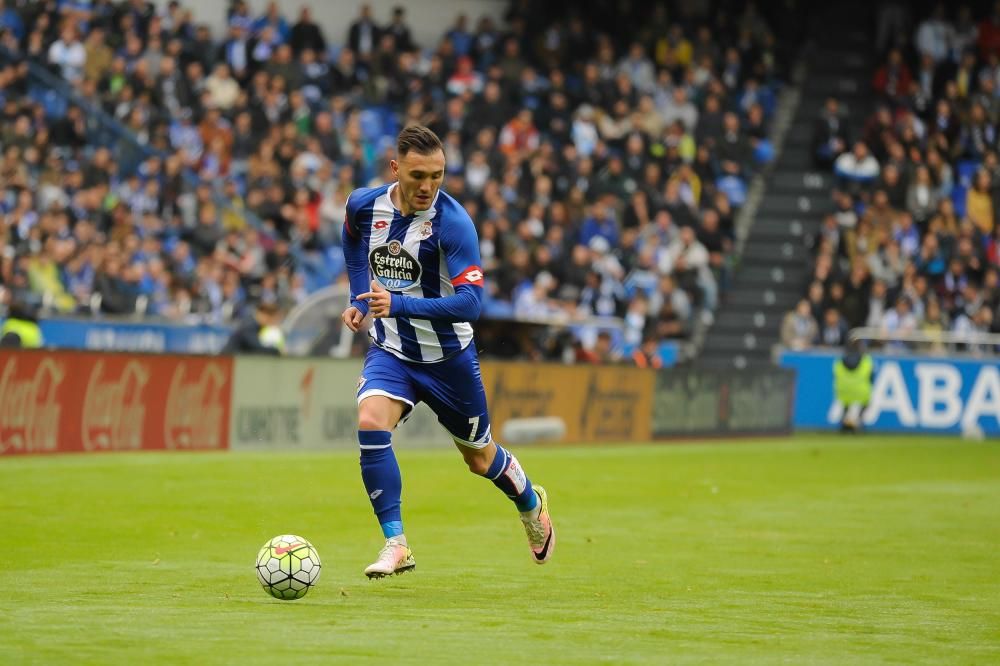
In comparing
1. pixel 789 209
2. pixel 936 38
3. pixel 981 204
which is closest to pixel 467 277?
pixel 981 204

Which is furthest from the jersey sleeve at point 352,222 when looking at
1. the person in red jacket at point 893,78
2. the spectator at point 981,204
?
the person in red jacket at point 893,78

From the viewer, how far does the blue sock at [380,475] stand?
898 centimetres

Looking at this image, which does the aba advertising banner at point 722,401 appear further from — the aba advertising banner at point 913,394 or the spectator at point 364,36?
the spectator at point 364,36

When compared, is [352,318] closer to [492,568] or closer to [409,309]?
[409,309]

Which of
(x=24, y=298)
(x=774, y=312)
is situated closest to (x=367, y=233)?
(x=24, y=298)

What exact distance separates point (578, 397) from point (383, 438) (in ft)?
53.8

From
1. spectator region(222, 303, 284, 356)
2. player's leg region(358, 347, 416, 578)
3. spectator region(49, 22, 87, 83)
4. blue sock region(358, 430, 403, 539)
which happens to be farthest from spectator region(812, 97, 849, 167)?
blue sock region(358, 430, 403, 539)

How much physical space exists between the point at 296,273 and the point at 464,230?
58.4 feet

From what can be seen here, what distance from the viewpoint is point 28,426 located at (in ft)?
57.3

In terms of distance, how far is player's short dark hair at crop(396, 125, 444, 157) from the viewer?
29.2ft

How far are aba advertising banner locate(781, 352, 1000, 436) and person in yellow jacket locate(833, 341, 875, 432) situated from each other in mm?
611

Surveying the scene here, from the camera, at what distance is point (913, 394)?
30.6 m

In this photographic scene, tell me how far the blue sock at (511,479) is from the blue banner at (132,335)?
12115 mm

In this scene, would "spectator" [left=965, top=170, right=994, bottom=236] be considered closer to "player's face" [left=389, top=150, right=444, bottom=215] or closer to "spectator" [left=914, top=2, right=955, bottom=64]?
"spectator" [left=914, top=2, right=955, bottom=64]
